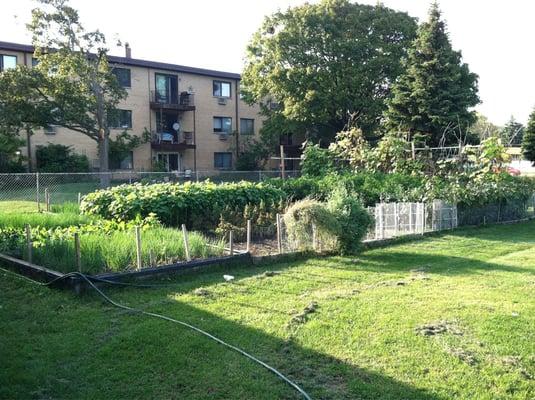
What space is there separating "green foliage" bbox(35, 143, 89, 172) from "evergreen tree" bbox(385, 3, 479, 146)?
736 inches

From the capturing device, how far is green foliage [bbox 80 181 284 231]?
1143cm

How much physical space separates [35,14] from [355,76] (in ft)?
65.3

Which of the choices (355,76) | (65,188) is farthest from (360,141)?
(355,76)

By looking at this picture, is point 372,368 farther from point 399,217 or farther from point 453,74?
point 453,74

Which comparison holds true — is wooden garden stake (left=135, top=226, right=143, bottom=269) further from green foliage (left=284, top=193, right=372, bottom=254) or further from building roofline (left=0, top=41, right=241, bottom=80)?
building roofline (left=0, top=41, right=241, bottom=80)

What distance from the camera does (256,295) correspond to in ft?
23.0

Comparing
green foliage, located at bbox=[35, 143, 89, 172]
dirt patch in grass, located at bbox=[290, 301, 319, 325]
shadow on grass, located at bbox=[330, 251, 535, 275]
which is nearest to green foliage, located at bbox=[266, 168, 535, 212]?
shadow on grass, located at bbox=[330, 251, 535, 275]

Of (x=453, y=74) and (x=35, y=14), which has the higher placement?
(x=35, y=14)

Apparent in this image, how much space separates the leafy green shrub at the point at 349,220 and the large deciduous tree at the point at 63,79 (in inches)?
796

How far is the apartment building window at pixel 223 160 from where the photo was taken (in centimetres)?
3966

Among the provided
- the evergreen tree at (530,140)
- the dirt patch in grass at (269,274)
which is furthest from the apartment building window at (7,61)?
the evergreen tree at (530,140)

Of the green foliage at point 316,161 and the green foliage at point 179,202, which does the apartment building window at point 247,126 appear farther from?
the green foliage at point 179,202

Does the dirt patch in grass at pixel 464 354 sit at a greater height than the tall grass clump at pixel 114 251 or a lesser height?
lesser

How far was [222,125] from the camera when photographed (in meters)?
40.1
